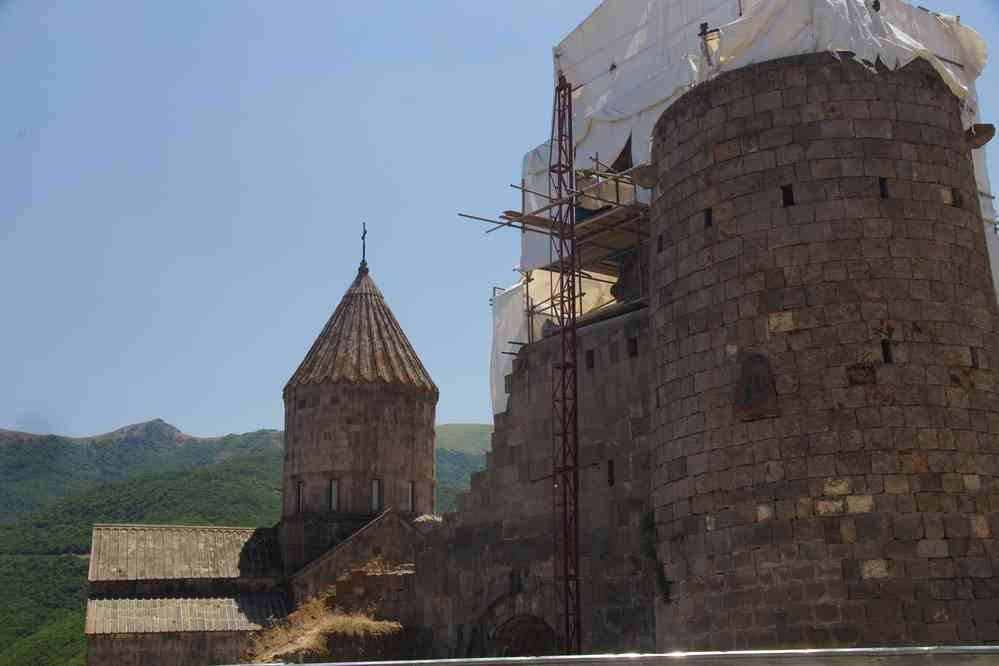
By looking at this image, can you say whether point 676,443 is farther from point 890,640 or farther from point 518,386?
point 518,386

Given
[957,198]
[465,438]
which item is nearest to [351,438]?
[957,198]

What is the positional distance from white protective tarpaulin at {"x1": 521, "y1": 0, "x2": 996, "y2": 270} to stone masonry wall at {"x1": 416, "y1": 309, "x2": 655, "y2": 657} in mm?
5191

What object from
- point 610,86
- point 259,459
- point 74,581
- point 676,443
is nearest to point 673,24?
point 610,86

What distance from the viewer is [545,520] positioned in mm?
22547

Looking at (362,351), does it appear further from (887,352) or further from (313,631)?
(887,352)

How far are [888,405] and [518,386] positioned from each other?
382 inches

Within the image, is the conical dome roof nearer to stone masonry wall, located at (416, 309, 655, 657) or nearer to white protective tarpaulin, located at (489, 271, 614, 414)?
white protective tarpaulin, located at (489, 271, 614, 414)

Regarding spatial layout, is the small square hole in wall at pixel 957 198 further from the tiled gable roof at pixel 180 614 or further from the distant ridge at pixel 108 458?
the distant ridge at pixel 108 458

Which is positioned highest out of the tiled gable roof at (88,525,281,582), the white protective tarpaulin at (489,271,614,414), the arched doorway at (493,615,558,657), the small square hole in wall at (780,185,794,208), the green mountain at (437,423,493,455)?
the green mountain at (437,423,493,455)

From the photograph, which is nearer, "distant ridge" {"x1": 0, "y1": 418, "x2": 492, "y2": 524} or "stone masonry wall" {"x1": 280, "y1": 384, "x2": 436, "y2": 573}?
"stone masonry wall" {"x1": 280, "y1": 384, "x2": 436, "y2": 573}

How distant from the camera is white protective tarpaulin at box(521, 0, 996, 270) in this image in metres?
17.9

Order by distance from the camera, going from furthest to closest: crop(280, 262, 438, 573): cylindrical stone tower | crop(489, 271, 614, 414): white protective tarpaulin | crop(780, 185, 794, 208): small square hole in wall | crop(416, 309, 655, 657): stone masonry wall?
crop(280, 262, 438, 573): cylindrical stone tower < crop(489, 271, 614, 414): white protective tarpaulin < crop(416, 309, 655, 657): stone masonry wall < crop(780, 185, 794, 208): small square hole in wall

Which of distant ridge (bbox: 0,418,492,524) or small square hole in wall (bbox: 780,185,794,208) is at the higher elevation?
distant ridge (bbox: 0,418,492,524)

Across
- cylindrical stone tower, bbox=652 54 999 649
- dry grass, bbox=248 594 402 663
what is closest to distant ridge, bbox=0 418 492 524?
dry grass, bbox=248 594 402 663
